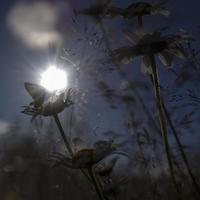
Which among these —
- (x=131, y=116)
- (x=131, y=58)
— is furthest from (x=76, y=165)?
(x=131, y=116)

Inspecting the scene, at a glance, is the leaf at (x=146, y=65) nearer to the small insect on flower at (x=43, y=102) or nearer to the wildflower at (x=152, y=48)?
the wildflower at (x=152, y=48)

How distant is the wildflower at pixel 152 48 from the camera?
1.68 meters

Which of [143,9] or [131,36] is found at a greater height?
[143,9]

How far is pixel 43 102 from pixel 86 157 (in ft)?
1.08

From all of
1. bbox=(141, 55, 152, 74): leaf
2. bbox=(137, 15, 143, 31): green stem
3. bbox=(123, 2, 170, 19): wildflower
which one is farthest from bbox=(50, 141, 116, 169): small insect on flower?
bbox=(123, 2, 170, 19): wildflower

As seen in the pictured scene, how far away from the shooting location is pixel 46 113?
164cm

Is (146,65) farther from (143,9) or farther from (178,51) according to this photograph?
(143,9)

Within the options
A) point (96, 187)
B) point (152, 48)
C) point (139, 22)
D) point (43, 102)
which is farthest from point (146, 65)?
point (96, 187)

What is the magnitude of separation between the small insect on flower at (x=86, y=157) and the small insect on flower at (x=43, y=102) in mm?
212

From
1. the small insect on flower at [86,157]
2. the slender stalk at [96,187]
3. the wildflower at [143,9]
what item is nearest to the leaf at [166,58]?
the wildflower at [143,9]

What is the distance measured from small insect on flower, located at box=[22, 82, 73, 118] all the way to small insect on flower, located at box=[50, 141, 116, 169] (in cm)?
21

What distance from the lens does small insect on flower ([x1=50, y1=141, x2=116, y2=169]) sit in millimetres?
1470

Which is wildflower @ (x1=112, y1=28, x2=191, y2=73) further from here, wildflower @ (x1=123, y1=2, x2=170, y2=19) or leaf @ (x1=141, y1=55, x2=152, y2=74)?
wildflower @ (x1=123, y1=2, x2=170, y2=19)

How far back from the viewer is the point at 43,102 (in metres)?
1.64
